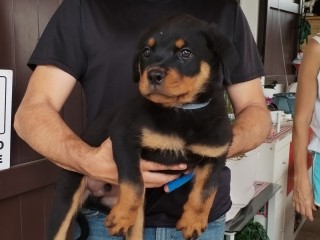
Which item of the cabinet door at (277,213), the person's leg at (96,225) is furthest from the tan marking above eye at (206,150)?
the cabinet door at (277,213)

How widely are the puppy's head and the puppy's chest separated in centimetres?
7

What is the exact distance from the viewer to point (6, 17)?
1392 mm

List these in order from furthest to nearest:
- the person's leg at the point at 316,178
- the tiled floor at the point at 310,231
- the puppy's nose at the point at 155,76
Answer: the tiled floor at the point at 310,231 < the person's leg at the point at 316,178 < the puppy's nose at the point at 155,76

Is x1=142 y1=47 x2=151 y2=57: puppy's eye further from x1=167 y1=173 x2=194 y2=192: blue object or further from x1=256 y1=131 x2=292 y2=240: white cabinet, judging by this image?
x1=256 y1=131 x2=292 y2=240: white cabinet

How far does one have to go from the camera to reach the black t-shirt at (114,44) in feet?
3.41

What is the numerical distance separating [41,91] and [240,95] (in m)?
0.50

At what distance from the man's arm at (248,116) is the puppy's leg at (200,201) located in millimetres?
98

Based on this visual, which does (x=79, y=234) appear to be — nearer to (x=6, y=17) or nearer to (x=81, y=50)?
(x=81, y=50)

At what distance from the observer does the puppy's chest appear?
93cm

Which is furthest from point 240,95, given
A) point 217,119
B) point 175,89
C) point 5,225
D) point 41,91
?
point 5,225

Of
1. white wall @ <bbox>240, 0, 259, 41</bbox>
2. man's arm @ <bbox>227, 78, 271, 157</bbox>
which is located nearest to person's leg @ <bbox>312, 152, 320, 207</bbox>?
man's arm @ <bbox>227, 78, 271, 157</bbox>

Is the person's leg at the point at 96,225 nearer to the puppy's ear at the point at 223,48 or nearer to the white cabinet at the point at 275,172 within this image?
the puppy's ear at the point at 223,48

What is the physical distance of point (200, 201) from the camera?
0.97 metres

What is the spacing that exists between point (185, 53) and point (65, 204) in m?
0.48
